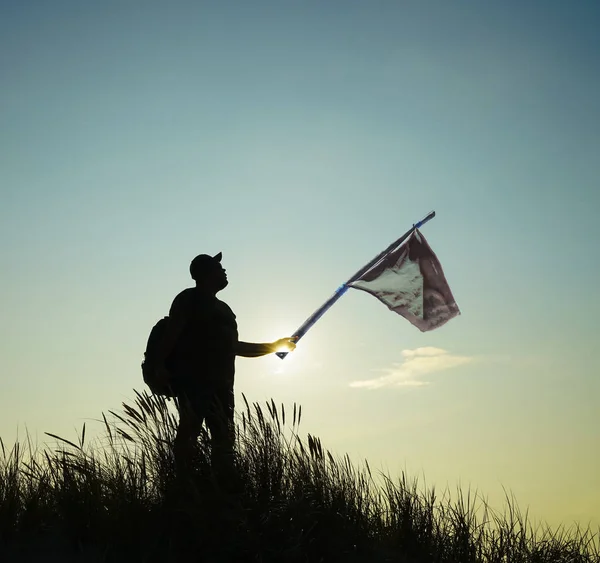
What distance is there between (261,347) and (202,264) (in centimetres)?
114

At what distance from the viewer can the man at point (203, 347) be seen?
608 centimetres

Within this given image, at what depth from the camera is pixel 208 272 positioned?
20.7 feet

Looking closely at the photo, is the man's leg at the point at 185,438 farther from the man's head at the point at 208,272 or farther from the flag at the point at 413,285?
the flag at the point at 413,285

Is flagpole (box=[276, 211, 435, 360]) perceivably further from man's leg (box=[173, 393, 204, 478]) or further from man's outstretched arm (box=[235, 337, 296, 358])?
man's leg (box=[173, 393, 204, 478])

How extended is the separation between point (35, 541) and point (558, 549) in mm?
4100

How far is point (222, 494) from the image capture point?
5109mm

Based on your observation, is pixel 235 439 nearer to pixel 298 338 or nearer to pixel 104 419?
pixel 104 419

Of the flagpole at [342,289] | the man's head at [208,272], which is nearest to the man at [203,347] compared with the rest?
the man's head at [208,272]

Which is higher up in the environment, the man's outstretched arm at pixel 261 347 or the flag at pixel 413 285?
the flag at pixel 413 285

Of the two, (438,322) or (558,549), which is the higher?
(438,322)

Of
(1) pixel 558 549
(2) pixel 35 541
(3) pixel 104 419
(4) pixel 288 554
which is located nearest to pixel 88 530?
(2) pixel 35 541

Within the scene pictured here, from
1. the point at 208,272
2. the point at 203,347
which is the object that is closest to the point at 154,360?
the point at 203,347

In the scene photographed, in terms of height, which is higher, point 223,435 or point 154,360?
point 154,360

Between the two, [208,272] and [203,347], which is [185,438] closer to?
[203,347]
